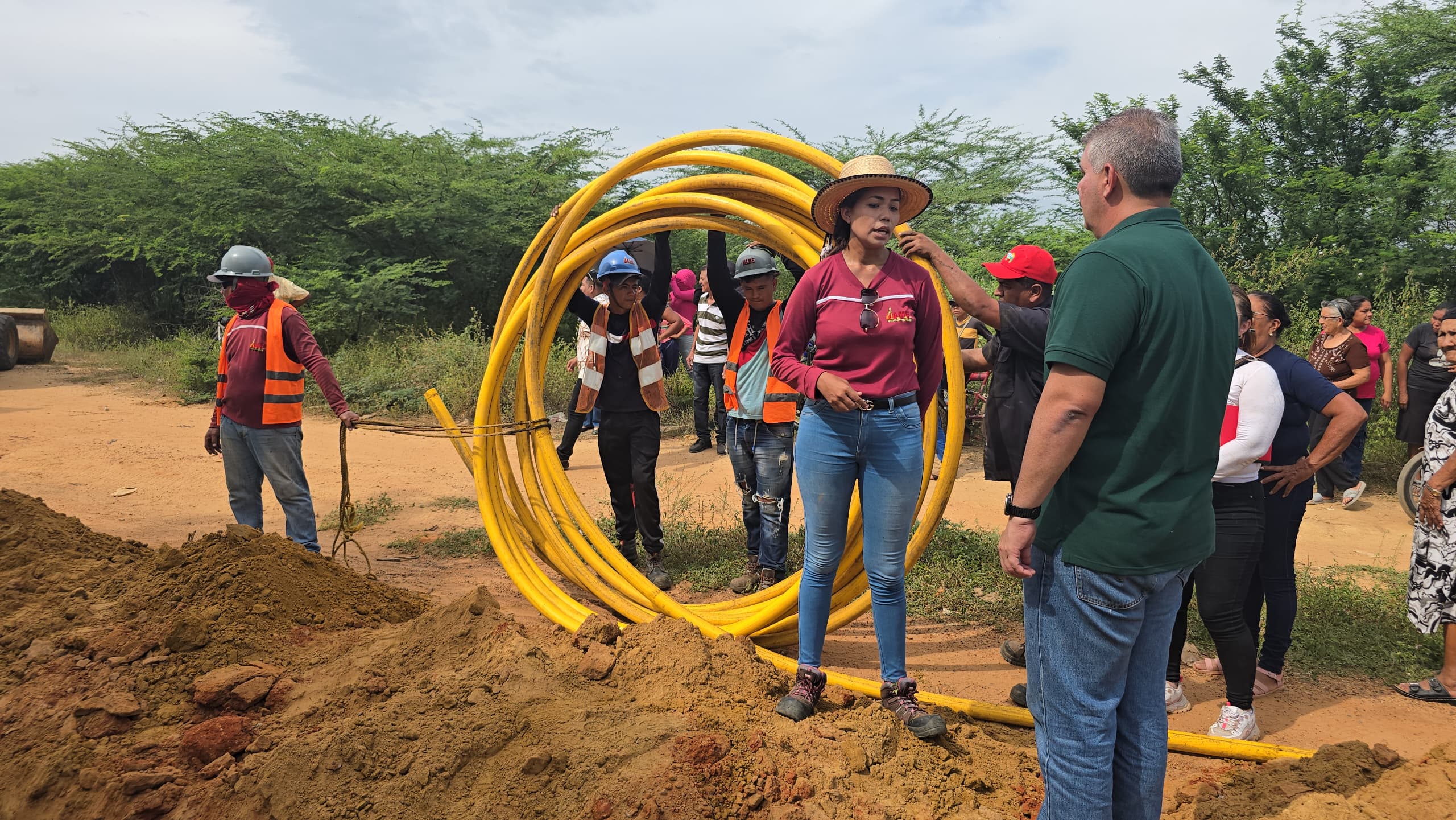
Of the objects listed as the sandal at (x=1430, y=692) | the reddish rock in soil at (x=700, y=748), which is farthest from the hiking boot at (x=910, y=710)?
the sandal at (x=1430, y=692)

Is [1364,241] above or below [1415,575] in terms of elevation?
above

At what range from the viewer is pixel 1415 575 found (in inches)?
155

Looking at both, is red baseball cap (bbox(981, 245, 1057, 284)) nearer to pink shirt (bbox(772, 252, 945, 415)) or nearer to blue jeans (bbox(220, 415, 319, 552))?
pink shirt (bbox(772, 252, 945, 415))

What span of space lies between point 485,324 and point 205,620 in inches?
502

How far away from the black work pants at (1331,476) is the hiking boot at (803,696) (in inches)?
245

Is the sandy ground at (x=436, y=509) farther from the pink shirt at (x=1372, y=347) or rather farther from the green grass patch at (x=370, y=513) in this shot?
the pink shirt at (x=1372, y=347)

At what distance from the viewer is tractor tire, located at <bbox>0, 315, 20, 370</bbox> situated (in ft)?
40.4

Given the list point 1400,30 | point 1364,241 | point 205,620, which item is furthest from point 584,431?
point 1400,30

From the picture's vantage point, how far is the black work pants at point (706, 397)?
331 inches

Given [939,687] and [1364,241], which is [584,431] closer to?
[939,687]

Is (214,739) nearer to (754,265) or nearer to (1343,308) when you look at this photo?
(754,265)

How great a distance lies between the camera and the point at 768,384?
14.9ft

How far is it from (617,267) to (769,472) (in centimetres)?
150

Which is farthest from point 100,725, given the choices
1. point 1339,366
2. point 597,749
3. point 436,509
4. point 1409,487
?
point 1339,366
